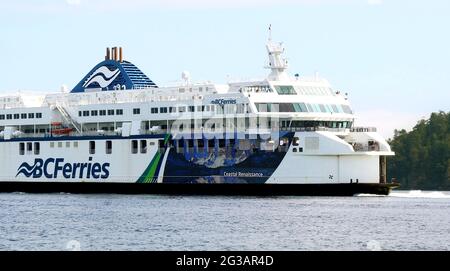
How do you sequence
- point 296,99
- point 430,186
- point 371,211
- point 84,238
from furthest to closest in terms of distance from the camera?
point 430,186 < point 296,99 < point 371,211 < point 84,238

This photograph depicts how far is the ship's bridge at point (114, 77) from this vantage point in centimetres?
7262

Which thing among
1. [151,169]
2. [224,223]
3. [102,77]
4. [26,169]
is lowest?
[224,223]

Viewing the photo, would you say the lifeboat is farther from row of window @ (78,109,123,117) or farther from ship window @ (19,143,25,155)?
ship window @ (19,143,25,155)

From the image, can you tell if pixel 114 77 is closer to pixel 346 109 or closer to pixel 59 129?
pixel 59 129

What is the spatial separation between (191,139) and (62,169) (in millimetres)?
9568

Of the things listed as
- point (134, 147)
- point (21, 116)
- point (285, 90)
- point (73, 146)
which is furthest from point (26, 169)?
point (285, 90)

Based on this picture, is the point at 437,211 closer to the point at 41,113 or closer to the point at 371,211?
the point at 371,211

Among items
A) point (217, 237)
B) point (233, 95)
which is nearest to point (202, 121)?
point (233, 95)

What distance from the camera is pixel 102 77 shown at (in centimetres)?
7400

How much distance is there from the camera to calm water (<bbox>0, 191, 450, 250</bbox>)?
124 ft

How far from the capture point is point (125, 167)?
68000 mm

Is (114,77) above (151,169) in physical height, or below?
above

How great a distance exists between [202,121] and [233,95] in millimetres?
2503

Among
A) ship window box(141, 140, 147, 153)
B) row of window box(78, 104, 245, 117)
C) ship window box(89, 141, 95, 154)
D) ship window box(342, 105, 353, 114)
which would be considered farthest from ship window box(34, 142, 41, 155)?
ship window box(342, 105, 353, 114)
